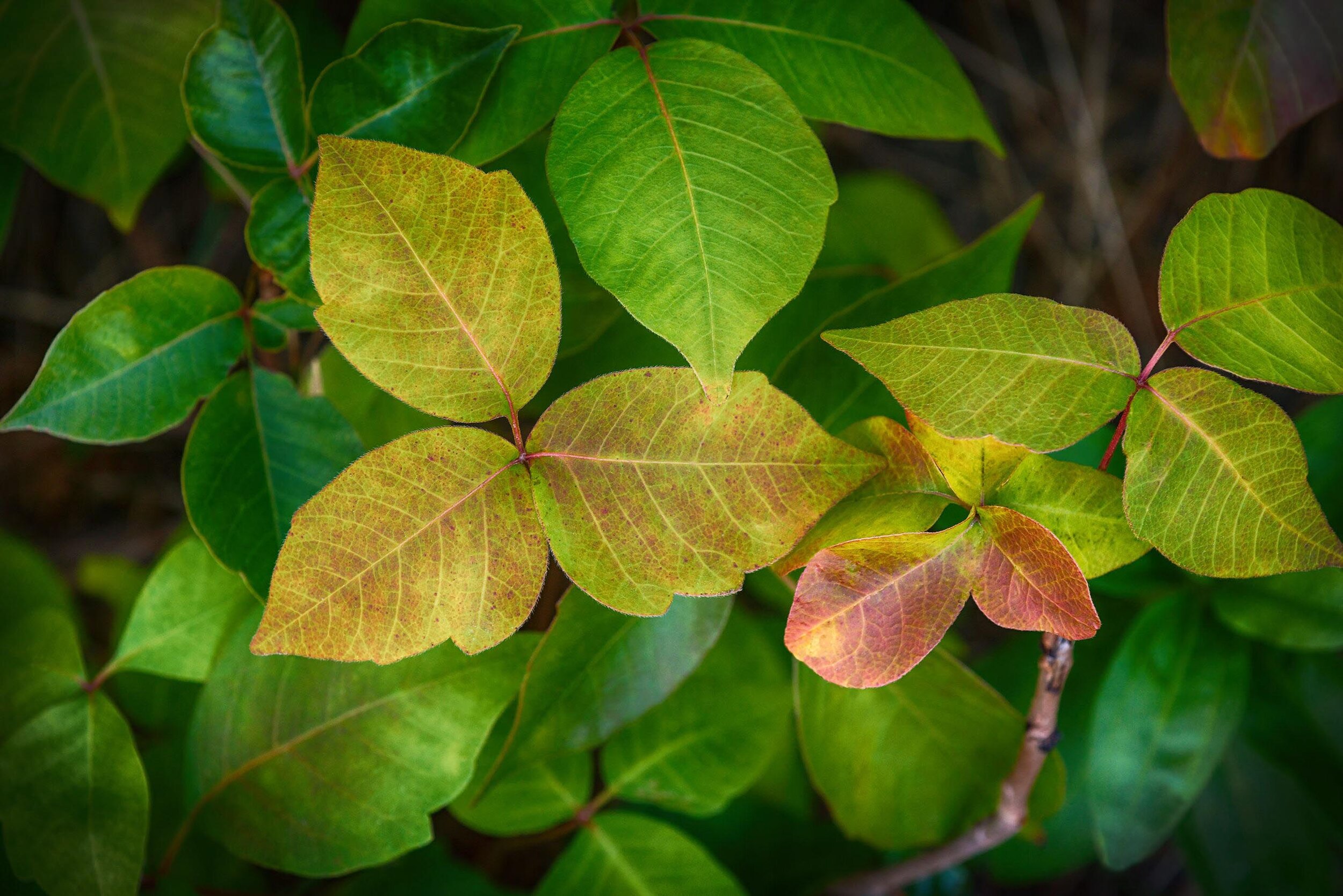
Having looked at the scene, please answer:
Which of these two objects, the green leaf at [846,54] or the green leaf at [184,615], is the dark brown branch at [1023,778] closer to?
the green leaf at [846,54]

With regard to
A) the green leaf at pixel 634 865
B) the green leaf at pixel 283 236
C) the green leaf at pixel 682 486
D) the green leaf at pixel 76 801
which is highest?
the green leaf at pixel 283 236

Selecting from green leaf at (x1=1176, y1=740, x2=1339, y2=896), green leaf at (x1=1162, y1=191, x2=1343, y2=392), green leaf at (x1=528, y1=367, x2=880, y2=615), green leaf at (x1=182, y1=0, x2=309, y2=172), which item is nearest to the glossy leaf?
green leaf at (x1=528, y1=367, x2=880, y2=615)

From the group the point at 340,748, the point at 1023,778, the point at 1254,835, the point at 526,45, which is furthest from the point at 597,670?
the point at 1254,835

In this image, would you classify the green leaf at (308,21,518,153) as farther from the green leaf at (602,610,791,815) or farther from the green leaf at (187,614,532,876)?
the green leaf at (602,610,791,815)

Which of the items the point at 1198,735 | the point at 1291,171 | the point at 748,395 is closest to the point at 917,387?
the point at 748,395

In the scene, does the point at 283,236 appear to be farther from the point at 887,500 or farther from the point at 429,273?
the point at 887,500

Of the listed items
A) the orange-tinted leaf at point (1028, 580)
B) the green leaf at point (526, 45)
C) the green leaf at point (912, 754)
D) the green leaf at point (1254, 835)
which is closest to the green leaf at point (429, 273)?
the green leaf at point (526, 45)
